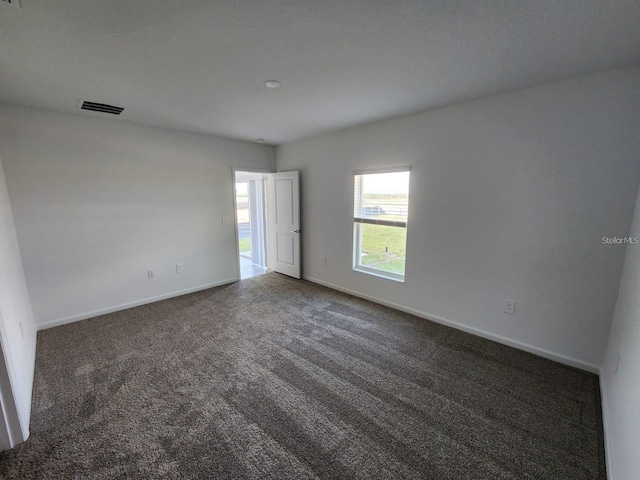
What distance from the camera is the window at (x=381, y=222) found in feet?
11.4

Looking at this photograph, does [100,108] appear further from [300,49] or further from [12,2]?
[300,49]

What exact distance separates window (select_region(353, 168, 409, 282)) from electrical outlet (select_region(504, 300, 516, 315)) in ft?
3.82

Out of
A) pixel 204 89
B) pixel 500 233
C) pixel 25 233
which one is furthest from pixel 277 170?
pixel 500 233

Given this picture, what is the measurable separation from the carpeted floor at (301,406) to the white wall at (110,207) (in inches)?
24.3

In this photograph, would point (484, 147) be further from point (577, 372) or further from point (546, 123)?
point (577, 372)

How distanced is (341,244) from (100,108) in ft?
11.0

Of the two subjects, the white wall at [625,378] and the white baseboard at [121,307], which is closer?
the white wall at [625,378]

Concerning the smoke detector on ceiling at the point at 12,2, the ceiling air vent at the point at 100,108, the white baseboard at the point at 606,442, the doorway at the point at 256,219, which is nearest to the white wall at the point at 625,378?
the white baseboard at the point at 606,442

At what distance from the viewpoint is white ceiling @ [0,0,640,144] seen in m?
1.42

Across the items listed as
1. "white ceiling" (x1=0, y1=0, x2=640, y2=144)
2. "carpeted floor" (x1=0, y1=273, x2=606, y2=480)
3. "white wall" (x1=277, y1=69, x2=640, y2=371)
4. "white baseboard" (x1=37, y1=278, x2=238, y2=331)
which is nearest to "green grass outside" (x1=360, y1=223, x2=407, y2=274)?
"white wall" (x1=277, y1=69, x2=640, y2=371)

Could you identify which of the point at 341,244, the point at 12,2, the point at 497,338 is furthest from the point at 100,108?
the point at 497,338

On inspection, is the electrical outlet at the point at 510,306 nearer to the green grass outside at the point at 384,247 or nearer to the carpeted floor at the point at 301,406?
the carpeted floor at the point at 301,406

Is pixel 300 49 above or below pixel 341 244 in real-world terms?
above

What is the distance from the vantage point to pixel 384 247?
3820 millimetres
